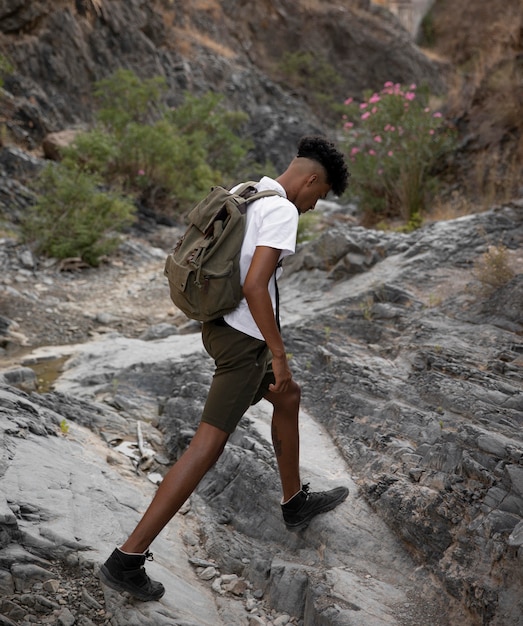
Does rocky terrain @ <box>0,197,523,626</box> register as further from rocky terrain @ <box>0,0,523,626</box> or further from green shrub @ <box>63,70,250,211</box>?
green shrub @ <box>63,70,250,211</box>

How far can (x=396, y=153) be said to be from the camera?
24.9 feet

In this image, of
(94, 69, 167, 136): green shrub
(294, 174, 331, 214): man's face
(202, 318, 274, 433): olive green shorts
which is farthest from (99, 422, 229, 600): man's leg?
(94, 69, 167, 136): green shrub

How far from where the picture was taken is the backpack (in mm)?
2186

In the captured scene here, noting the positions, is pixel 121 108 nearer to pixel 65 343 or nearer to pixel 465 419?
pixel 65 343

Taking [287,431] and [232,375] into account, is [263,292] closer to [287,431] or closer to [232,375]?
[232,375]

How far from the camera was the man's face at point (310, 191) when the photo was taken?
2.40 m

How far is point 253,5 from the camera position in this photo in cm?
2442

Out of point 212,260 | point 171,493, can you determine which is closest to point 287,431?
point 171,493

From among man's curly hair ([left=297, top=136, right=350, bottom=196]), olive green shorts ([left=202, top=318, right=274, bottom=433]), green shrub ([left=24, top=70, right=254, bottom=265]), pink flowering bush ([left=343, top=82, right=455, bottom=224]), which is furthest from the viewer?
green shrub ([left=24, top=70, right=254, bottom=265])

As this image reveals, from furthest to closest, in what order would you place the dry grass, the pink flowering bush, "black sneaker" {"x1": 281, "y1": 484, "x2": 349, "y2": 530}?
the pink flowering bush, the dry grass, "black sneaker" {"x1": 281, "y1": 484, "x2": 349, "y2": 530}

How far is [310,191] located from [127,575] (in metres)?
1.50

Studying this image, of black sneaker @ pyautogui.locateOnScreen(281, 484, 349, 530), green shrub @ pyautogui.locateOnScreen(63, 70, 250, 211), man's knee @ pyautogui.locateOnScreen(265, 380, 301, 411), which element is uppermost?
man's knee @ pyautogui.locateOnScreen(265, 380, 301, 411)

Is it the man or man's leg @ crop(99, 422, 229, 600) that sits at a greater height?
the man

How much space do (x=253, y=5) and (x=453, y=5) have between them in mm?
10530
